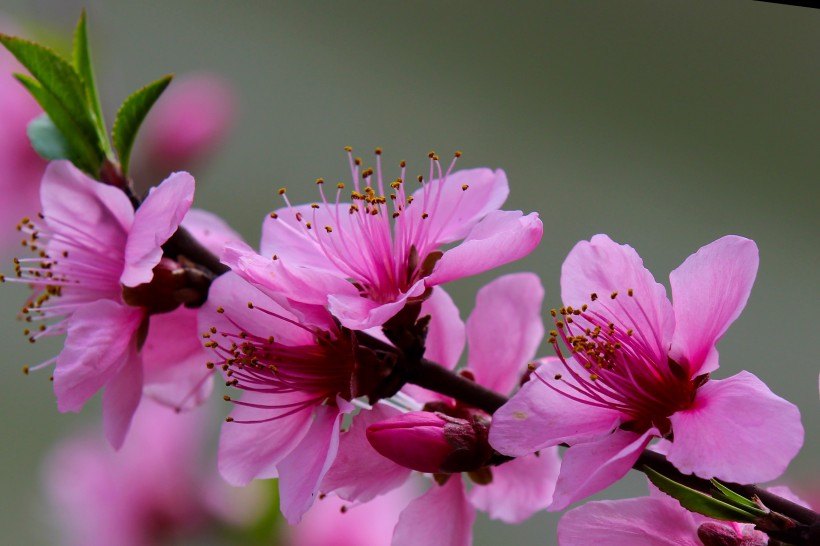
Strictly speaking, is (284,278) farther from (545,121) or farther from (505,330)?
(545,121)

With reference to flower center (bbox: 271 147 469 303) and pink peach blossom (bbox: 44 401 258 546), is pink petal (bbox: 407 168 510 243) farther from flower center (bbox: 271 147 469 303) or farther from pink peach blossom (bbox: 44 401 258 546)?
pink peach blossom (bbox: 44 401 258 546)

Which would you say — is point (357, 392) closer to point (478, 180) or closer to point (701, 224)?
point (478, 180)

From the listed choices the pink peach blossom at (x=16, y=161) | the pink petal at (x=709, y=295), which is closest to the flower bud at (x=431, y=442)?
the pink petal at (x=709, y=295)

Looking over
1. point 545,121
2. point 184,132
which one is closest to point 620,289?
point 184,132

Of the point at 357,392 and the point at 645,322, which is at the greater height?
the point at 645,322

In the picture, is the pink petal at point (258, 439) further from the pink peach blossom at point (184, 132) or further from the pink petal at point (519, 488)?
the pink peach blossom at point (184, 132)

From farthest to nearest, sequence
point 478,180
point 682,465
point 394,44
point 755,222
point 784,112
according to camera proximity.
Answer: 1. point 394,44
2. point 755,222
3. point 784,112
4. point 478,180
5. point 682,465

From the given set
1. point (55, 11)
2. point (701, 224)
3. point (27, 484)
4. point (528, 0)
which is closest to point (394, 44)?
point (528, 0)
